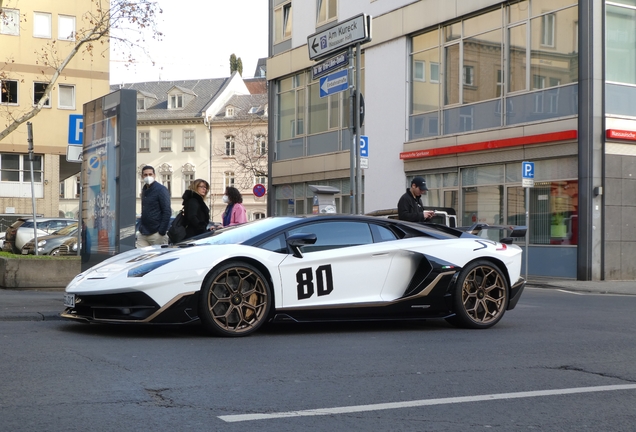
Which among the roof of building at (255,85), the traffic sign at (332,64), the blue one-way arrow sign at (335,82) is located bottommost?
the blue one-way arrow sign at (335,82)

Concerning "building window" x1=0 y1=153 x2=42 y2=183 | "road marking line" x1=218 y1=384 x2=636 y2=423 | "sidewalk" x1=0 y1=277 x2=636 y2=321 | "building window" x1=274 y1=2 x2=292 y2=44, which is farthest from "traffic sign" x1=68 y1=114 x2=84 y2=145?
"building window" x1=0 y1=153 x2=42 y2=183

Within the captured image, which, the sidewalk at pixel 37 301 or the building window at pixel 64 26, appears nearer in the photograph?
the sidewalk at pixel 37 301

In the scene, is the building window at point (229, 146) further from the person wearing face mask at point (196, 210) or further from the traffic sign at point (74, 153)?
the person wearing face mask at point (196, 210)

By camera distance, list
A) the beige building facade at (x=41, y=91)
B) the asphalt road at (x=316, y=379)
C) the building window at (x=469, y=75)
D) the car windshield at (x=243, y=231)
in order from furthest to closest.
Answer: the beige building facade at (x=41, y=91) < the building window at (x=469, y=75) < the car windshield at (x=243, y=231) < the asphalt road at (x=316, y=379)

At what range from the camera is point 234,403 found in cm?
517

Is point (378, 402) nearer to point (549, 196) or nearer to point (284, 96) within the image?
point (549, 196)

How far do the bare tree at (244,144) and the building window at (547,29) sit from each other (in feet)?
159

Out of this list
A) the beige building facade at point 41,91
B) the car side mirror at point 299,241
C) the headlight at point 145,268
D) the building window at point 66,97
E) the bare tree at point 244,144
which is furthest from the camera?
the bare tree at point 244,144

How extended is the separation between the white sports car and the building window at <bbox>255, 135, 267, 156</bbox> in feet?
200

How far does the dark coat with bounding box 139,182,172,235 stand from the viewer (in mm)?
11883

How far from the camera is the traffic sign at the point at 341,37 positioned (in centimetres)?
1466

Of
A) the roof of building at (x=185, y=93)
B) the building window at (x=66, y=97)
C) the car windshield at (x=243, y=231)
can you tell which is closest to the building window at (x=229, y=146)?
the roof of building at (x=185, y=93)

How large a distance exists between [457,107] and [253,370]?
784 inches

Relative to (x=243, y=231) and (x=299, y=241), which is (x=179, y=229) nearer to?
(x=243, y=231)
